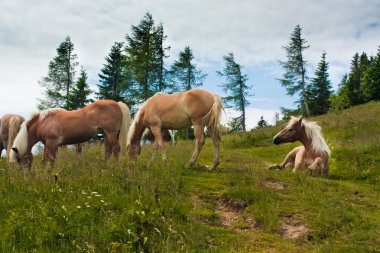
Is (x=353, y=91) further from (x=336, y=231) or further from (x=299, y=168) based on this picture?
(x=336, y=231)

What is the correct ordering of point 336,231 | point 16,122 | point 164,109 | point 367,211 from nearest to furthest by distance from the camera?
point 336,231 < point 367,211 < point 164,109 < point 16,122

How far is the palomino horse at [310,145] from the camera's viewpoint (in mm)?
11578

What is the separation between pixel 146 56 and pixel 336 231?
3497 centimetres

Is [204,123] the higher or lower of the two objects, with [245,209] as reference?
higher

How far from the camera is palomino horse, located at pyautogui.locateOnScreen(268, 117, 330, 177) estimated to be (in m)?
11.6

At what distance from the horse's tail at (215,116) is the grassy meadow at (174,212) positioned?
1799 mm

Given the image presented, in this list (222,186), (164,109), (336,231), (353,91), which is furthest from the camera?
(353,91)

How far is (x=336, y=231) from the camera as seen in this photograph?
6.06 m

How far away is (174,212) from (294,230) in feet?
6.90

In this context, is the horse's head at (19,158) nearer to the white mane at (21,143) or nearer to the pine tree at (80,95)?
the white mane at (21,143)

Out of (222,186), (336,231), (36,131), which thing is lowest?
(336,231)

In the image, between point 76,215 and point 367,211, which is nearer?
point 76,215

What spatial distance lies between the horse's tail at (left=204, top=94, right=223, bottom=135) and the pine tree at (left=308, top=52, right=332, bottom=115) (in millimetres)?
52938

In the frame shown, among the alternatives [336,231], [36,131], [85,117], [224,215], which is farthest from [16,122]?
[336,231]
